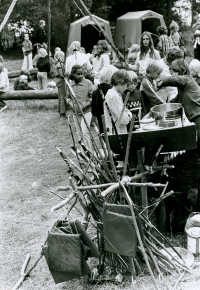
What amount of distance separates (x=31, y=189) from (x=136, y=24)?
10966 mm

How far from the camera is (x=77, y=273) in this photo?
3.04 metres

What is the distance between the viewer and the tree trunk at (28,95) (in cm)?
1003

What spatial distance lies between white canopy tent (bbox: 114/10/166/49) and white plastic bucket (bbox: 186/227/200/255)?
11999mm

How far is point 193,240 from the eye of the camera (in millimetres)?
3729

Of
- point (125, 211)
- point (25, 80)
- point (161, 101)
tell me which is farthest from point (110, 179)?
point (25, 80)

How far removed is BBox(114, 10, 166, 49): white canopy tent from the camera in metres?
15.0

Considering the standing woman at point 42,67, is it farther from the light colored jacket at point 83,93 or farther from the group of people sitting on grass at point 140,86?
the light colored jacket at point 83,93

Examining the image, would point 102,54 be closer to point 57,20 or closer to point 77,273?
point 77,273

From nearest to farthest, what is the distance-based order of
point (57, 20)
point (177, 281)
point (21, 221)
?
point (177, 281) < point (21, 221) < point (57, 20)

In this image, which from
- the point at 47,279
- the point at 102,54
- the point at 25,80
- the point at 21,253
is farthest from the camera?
the point at 25,80

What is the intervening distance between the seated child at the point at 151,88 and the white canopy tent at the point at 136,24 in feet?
33.8

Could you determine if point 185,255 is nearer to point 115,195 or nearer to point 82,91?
point 115,195

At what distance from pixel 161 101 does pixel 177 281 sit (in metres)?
2.14

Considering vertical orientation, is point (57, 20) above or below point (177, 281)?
above
